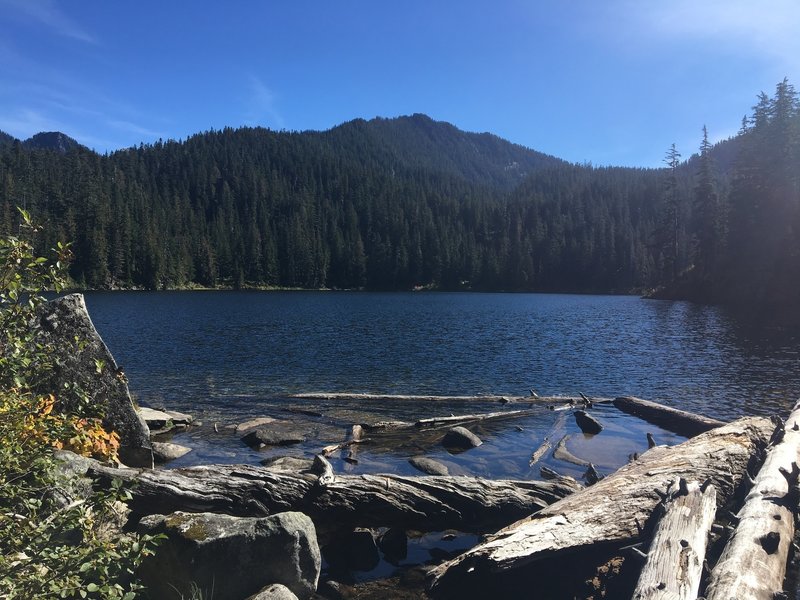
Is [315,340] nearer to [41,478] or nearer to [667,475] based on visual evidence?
[667,475]

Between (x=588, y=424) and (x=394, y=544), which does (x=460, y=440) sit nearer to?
(x=588, y=424)

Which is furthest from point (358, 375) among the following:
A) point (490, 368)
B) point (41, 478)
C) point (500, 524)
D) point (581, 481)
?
point (41, 478)

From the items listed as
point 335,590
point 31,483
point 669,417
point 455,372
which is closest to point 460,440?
point 669,417

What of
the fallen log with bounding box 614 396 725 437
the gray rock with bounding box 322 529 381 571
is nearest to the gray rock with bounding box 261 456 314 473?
the gray rock with bounding box 322 529 381 571

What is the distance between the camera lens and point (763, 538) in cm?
695

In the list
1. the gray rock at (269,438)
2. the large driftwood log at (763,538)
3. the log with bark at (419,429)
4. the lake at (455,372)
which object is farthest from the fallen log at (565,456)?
the gray rock at (269,438)

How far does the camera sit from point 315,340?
1608 inches

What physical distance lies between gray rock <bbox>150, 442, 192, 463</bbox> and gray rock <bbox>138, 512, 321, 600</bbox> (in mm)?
7507

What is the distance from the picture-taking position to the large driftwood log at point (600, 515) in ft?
21.3

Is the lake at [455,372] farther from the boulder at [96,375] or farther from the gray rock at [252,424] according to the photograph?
the boulder at [96,375]

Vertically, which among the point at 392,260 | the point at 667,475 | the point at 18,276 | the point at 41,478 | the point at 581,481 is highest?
the point at 392,260

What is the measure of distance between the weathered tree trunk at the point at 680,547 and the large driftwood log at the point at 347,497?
2348mm

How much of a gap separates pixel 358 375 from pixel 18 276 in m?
24.1

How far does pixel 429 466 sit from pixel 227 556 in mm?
7262
